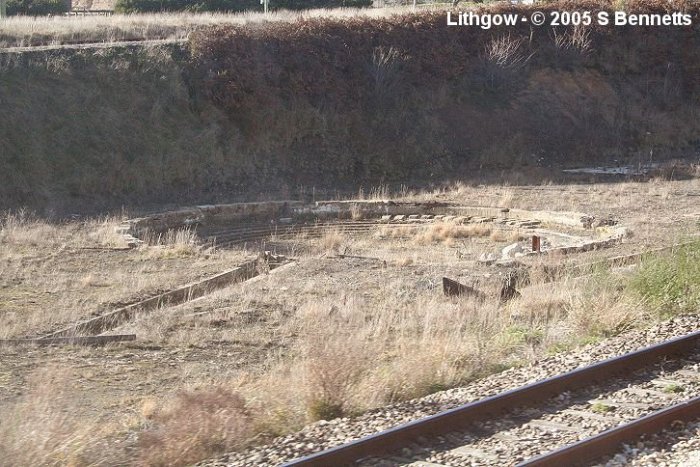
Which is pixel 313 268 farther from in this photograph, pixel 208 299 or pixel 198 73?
pixel 198 73

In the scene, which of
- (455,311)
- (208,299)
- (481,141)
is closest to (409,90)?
(481,141)

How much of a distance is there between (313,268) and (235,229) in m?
8.37

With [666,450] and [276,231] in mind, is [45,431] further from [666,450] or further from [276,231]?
[276,231]

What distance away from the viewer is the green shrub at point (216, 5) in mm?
58312

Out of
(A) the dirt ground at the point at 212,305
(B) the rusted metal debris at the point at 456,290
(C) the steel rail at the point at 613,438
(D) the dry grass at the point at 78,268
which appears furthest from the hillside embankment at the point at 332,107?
(C) the steel rail at the point at 613,438

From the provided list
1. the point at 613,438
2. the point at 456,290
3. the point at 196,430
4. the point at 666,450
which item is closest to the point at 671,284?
the point at 456,290

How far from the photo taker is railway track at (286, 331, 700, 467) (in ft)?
26.3

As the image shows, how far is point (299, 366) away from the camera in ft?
36.7

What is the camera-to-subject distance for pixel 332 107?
38.8m

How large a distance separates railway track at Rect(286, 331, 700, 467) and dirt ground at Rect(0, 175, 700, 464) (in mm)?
1384

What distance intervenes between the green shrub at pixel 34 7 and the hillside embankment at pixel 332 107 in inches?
959

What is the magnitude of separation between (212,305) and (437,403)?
813 centimetres

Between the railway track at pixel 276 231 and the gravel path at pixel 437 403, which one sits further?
the railway track at pixel 276 231

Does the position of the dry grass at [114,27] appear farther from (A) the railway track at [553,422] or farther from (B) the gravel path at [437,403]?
(A) the railway track at [553,422]
